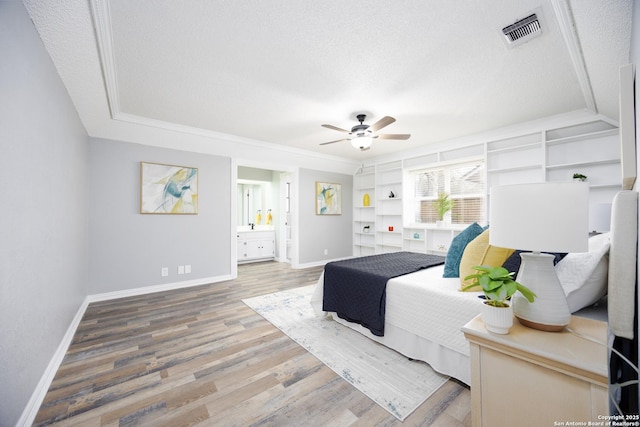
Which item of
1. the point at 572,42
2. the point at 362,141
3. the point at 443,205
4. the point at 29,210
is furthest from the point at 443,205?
the point at 29,210

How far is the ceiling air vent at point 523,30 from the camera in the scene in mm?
1783

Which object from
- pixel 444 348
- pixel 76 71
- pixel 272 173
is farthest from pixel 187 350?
pixel 272 173

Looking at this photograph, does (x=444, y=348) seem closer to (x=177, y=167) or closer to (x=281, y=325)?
(x=281, y=325)

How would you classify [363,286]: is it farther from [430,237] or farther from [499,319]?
[430,237]

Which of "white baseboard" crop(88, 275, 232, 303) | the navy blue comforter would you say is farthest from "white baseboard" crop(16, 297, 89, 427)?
the navy blue comforter

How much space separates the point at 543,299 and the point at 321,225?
501 cm

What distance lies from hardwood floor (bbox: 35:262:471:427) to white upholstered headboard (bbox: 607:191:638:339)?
3.03 ft

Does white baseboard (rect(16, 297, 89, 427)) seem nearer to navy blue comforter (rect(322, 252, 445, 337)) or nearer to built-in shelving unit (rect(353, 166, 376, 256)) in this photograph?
navy blue comforter (rect(322, 252, 445, 337))

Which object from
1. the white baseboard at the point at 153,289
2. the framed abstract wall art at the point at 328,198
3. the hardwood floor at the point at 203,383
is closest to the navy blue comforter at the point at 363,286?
the hardwood floor at the point at 203,383

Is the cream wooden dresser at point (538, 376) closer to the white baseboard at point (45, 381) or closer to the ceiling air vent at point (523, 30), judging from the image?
the ceiling air vent at point (523, 30)

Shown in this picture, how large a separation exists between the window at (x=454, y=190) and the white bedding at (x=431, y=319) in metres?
2.74

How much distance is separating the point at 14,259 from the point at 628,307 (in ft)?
9.16

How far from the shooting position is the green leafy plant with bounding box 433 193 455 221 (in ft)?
15.2

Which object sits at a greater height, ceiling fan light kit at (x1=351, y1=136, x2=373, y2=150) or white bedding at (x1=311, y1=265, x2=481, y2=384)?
ceiling fan light kit at (x1=351, y1=136, x2=373, y2=150)
